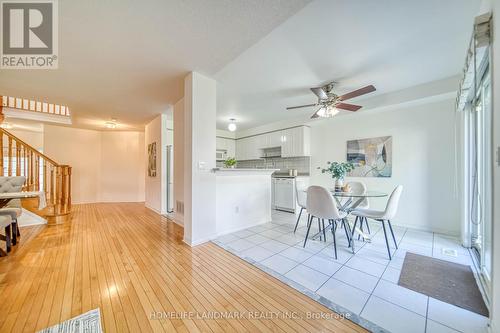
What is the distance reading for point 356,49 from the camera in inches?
88.0

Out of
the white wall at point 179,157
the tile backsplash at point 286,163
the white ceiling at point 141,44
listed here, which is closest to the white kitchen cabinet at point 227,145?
the tile backsplash at point 286,163

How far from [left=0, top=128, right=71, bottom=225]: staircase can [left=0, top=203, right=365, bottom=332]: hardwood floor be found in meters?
1.60

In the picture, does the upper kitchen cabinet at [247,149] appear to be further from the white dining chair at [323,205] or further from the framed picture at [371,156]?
the white dining chair at [323,205]

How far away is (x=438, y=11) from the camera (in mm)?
1707

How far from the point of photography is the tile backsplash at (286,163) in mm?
5344

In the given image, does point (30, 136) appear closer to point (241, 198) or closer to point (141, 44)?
point (141, 44)

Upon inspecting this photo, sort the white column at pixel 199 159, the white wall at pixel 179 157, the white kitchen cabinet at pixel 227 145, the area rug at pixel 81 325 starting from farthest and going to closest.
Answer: the white kitchen cabinet at pixel 227 145, the white wall at pixel 179 157, the white column at pixel 199 159, the area rug at pixel 81 325

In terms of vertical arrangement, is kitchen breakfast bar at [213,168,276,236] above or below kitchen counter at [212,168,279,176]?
below

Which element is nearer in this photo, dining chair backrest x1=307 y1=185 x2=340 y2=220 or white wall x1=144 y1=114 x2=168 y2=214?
dining chair backrest x1=307 y1=185 x2=340 y2=220

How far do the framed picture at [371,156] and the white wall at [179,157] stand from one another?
385 cm

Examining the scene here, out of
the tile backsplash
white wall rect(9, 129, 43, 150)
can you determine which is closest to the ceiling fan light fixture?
the tile backsplash

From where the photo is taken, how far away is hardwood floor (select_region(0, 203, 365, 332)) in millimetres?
1345

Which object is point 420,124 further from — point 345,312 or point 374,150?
point 345,312

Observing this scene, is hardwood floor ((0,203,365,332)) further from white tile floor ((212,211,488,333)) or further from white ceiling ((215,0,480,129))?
white ceiling ((215,0,480,129))
